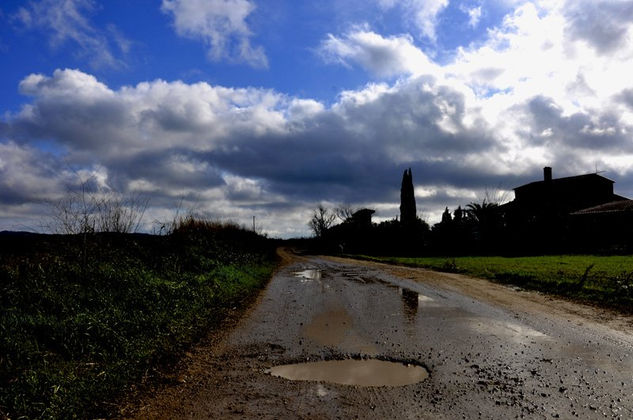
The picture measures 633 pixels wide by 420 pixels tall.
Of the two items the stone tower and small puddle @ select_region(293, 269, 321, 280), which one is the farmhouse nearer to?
the stone tower

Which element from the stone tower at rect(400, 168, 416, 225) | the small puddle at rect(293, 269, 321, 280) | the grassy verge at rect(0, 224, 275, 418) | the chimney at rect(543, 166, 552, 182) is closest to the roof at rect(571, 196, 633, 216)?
the chimney at rect(543, 166, 552, 182)

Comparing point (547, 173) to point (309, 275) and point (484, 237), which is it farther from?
point (309, 275)

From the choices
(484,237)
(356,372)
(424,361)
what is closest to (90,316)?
(356,372)

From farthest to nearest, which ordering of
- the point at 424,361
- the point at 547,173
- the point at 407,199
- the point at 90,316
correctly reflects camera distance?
the point at 407,199, the point at 547,173, the point at 90,316, the point at 424,361

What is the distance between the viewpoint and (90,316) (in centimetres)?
728

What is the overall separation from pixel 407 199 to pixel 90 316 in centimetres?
4858

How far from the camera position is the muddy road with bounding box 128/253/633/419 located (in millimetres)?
4582

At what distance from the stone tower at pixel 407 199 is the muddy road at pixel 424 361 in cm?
4138

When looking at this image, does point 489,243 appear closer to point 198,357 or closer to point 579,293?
point 579,293

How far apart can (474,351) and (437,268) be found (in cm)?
1671

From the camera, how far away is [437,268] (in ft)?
75.2

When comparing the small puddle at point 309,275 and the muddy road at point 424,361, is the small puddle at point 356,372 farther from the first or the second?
the small puddle at point 309,275

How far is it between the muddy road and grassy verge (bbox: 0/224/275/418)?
0.74 meters

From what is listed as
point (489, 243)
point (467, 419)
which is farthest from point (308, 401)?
point (489, 243)
